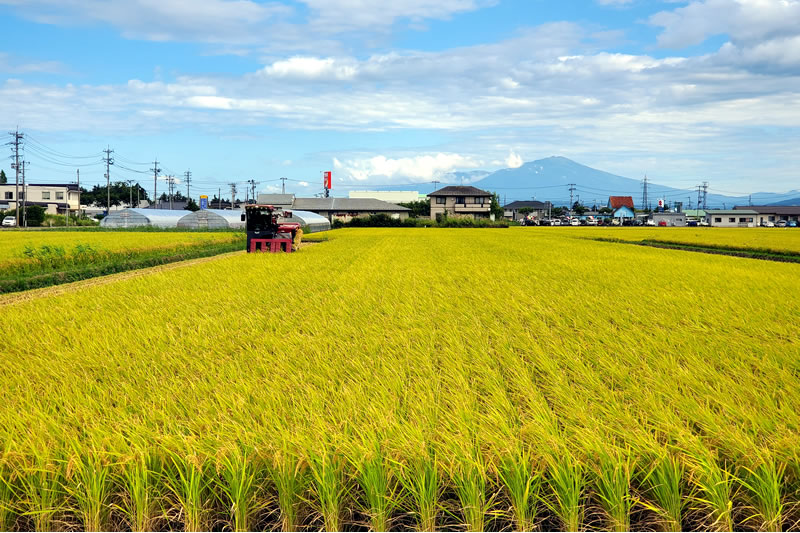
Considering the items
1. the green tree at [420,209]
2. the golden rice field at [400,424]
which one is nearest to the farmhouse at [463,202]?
the green tree at [420,209]

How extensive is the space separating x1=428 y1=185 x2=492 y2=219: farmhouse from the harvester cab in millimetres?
56185

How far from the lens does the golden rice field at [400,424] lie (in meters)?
2.77

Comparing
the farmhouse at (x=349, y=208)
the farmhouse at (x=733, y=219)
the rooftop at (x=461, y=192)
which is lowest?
the farmhouse at (x=733, y=219)

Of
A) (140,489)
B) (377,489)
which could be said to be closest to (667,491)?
(377,489)

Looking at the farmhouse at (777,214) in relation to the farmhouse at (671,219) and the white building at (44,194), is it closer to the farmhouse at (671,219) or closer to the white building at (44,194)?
the farmhouse at (671,219)

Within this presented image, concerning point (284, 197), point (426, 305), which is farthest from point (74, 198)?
point (426, 305)

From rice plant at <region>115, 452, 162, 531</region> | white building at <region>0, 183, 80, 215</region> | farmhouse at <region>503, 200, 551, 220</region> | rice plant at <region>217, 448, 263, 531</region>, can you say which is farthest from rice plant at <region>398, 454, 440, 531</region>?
farmhouse at <region>503, 200, 551, 220</region>

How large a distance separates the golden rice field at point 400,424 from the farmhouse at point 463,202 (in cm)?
7181

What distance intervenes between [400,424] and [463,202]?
7640 cm

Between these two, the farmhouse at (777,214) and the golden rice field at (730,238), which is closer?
the golden rice field at (730,238)

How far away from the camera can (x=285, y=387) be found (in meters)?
4.23

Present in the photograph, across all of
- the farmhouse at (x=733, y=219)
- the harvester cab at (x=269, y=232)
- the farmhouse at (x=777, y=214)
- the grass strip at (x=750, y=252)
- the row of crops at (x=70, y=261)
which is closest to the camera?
the row of crops at (x=70, y=261)

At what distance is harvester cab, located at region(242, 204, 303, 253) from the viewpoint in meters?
22.2

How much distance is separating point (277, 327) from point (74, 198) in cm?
9554
